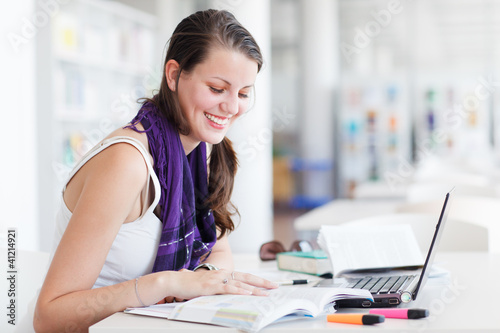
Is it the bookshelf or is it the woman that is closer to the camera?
the woman

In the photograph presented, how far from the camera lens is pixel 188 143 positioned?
157cm

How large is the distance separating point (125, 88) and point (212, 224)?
503cm

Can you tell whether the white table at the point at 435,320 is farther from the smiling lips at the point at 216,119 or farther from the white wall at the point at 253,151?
the white wall at the point at 253,151

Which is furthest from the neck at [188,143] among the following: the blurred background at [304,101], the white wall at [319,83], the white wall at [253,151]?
the white wall at [319,83]

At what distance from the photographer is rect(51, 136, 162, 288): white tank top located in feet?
4.33

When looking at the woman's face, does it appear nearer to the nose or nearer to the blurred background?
the nose

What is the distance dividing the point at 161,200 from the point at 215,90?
0.98ft

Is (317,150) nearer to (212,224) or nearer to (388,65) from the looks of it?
(388,65)

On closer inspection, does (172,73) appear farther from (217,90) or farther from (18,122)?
(18,122)

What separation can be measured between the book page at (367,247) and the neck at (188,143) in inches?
16.1

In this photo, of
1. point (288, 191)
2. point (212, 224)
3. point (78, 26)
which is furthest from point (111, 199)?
point (288, 191)

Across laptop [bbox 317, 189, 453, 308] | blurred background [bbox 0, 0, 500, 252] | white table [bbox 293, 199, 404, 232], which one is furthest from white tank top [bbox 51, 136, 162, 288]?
blurred background [bbox 0, 0, 500, 252]

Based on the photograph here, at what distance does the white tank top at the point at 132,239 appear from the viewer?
1.32 metres

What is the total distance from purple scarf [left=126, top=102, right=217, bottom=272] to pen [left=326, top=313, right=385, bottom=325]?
0.47 metres
